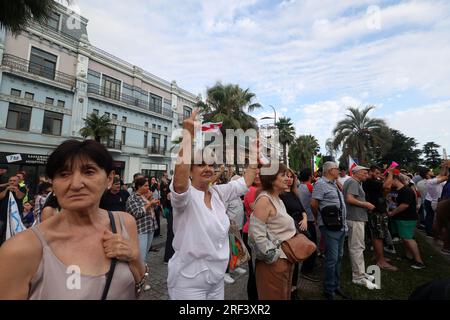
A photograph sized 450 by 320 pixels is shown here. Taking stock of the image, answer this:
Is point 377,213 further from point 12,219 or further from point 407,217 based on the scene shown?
point 12,219

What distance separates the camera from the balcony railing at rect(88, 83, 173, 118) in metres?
22.4

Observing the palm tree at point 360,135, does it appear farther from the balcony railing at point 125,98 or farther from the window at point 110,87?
the window at point 110,87

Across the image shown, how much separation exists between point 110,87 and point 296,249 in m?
26.6

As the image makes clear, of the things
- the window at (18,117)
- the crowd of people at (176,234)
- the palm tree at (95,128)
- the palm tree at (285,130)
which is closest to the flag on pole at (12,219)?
the crowd of people at (176,234)

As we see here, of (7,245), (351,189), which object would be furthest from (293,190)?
(7,245)

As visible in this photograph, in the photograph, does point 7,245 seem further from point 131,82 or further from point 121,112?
point 131,82

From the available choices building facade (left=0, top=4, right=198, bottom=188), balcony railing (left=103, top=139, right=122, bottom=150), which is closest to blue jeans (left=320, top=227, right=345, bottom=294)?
building facade (left=0, top=4, right=198, bottom=188)

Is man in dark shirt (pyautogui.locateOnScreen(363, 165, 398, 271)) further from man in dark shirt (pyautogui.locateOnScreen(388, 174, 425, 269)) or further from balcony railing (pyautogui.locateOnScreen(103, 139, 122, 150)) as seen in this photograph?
balcony railing (pyautogui.locateOnScreen(103, 139, 122, 150))

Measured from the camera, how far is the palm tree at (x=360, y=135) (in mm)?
23719

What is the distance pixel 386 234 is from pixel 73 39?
88.5 feet

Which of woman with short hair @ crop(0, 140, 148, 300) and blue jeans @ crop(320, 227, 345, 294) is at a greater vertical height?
woman with short hair @ crop(0, 140, 148, 300)

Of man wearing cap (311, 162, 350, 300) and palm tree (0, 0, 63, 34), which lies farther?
palm tree (0, 0, 63, 34)

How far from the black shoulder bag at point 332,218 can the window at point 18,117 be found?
22306 mm

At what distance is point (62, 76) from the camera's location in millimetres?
20078
